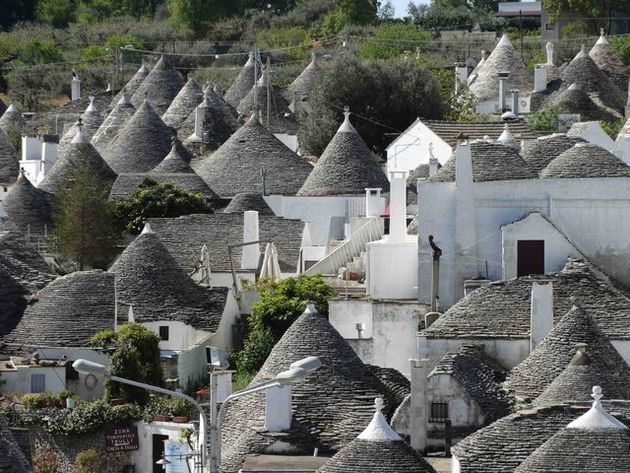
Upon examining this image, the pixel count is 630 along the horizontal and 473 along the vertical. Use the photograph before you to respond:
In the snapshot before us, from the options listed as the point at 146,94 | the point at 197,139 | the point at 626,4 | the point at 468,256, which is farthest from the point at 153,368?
the point at 626,4

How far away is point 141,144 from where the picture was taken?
8225 cm

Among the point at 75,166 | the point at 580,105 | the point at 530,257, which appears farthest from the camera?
the point at 580,105

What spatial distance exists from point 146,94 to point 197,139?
49.1 feet

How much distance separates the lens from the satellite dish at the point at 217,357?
181ft

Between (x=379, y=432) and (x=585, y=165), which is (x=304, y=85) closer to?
(x=585, y=165)

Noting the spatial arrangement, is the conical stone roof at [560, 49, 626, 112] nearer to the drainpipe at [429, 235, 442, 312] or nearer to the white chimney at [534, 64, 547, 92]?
the white chimney at [534, 64, 547, 92]

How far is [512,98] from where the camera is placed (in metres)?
88.4

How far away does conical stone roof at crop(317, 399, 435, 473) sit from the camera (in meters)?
36.7

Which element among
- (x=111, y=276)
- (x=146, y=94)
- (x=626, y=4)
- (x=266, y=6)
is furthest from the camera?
(x=266, y=6)

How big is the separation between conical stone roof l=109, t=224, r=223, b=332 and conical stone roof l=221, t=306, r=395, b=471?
9960 millimetres

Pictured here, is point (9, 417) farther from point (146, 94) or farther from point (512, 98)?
point (146, 94)

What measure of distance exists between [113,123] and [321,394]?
46.3 metres

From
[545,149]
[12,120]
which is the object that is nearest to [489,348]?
[545,149]

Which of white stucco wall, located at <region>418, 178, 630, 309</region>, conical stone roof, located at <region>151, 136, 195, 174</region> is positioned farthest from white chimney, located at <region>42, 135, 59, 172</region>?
white stucco wall, located at <region>418, 178, 630, 309</region>
